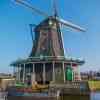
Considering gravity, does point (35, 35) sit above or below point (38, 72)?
above

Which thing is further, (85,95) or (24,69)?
(24,69)

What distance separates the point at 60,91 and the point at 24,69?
41.2 feet

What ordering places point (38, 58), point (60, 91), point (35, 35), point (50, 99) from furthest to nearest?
point (35, 35), point (38, 58), point (60, 91), point (50, 99)

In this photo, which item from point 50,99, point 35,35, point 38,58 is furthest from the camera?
point 35,35

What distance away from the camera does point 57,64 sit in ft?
208

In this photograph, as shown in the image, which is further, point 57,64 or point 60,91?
point 57,64

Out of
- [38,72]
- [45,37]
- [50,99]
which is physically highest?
[45,37]

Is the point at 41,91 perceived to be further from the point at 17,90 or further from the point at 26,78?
the point at 26,78

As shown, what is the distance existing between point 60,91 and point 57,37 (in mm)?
14808

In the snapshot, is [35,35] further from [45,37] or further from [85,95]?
[85,95]

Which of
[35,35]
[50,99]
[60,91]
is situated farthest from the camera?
[35,35]

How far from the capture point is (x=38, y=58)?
205ft

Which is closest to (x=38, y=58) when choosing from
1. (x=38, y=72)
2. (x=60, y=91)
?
(x=38, y=72)

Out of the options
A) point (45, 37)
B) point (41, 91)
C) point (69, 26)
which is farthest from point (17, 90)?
point (69, 26)
